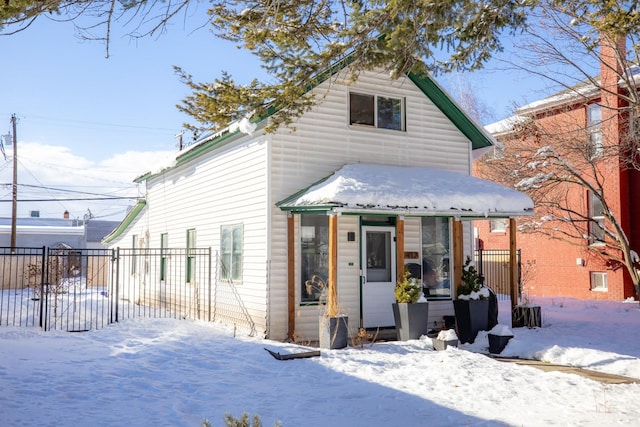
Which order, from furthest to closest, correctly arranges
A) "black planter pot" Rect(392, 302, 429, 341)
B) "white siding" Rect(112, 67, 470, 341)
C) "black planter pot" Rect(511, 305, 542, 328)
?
"black planter pot" Rect(511, 305, 542, 328) → "white siding" Rect(112, 67, 470, 341) → "black planter pot" Rect(392, 302, 429, 341)

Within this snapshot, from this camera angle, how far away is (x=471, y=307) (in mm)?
12102

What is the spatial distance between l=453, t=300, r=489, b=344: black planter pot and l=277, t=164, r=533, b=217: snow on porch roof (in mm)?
1946

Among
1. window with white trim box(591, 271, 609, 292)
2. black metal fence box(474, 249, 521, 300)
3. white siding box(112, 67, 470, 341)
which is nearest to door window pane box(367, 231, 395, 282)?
white siding box(112, 67, 470, 341)

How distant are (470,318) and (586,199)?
39.6 feet

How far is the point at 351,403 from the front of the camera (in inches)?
289

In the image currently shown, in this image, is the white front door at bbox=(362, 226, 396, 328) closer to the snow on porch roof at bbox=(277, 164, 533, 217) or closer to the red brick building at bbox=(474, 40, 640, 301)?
the snow on porch roof at bbox=(277, 164, 533, 217)

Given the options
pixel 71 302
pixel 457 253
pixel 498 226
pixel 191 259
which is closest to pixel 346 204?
pixel 457 253

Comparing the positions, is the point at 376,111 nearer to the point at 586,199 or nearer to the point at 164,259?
the point at 164,259

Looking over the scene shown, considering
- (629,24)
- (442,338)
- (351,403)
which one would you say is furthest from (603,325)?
(351,403)

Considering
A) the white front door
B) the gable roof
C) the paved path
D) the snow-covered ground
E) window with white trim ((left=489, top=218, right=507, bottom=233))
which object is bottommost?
the paved path

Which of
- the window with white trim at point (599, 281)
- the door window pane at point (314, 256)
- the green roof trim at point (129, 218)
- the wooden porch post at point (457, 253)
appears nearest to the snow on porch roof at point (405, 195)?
the wooden porch post at point (457, 253)

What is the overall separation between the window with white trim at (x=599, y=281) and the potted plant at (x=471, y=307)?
10.9 meters

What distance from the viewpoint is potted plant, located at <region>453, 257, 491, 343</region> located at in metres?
12.1

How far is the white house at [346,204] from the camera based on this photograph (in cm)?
1201
